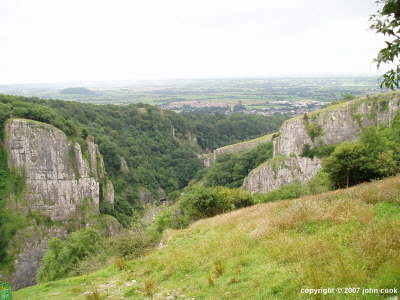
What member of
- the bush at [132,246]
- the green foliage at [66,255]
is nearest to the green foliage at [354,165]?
the bush at [132,246]

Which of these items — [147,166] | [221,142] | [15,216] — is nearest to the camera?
[15,216]

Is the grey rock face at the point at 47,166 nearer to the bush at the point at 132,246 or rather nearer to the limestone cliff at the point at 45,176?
the limestone cliff at the point at 45,176

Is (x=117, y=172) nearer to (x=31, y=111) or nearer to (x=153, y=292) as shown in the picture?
(x=31, y=111)

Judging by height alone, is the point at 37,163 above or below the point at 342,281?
below

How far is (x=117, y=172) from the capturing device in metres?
90.2

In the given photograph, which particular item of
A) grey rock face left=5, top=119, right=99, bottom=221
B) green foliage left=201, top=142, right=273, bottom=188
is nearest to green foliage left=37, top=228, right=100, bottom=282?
grey rock face left=5, top=119, right=99, bottom=221

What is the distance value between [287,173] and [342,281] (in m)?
52.9

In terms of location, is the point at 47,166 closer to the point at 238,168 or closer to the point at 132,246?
the point at 238,168

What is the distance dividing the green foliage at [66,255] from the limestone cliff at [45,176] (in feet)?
55.3

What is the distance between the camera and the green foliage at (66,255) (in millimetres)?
31703

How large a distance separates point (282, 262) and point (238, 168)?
217 feet

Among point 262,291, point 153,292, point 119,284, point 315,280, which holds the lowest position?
point 119,284

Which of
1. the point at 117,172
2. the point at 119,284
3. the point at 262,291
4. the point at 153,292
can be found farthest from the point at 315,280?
the point at 117,172

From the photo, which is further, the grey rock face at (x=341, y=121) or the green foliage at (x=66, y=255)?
the grey rock face at (x=341, y=121)
